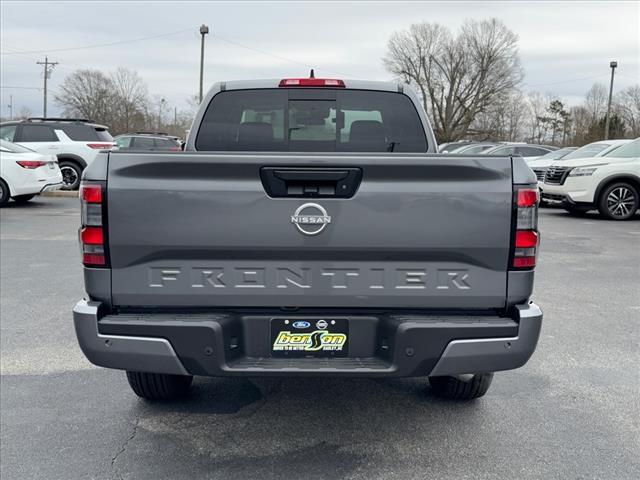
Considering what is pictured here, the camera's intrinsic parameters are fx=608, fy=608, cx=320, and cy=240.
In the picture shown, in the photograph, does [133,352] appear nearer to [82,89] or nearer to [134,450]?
[134,450]

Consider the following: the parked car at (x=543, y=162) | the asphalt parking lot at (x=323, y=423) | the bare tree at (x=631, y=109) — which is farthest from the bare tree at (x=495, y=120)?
the asphalt parking lot at (x=323, y=423)

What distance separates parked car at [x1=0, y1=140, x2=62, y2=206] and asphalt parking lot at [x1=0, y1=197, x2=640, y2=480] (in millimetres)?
9074

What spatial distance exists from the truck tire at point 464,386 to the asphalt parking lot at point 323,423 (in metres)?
0.06

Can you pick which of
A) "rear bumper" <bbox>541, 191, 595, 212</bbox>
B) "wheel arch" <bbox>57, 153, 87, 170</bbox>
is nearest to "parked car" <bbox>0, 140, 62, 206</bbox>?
"wheel arch" <bbox>57, 153, 87, 170</bbox>

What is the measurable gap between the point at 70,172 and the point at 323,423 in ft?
51.5

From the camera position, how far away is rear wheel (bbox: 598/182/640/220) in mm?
13242

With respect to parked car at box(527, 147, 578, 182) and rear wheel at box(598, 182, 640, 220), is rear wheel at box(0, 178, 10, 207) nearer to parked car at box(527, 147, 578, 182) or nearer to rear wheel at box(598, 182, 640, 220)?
rear wheel at box(598, 182, 640, 220)

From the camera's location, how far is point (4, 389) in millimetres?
3961

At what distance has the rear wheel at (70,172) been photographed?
55.6 feet

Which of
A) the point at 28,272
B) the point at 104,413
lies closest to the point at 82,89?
the point at 28,272

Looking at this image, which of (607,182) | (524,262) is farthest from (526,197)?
(607,182)

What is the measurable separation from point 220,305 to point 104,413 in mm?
1390

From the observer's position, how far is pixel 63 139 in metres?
16.9

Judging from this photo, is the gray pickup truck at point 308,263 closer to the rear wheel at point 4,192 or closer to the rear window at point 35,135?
the rear wheel at point 4,192
